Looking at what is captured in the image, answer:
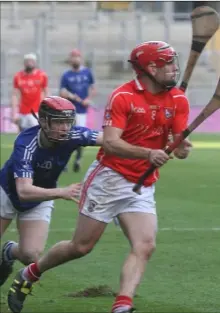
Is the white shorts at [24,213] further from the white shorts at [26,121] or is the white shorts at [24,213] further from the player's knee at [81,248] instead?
the white shorts at [26,121]

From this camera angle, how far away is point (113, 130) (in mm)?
7160

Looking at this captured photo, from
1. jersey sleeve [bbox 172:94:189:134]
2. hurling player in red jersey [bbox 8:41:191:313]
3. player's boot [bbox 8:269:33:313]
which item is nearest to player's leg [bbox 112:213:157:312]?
hurling player in red jersey [bbox 8:41:191:313]

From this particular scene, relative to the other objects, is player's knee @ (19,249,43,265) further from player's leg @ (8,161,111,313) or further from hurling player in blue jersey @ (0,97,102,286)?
player's leg @ (8,161,111,313)

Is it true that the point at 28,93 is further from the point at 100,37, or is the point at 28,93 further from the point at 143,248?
the point at 100,37

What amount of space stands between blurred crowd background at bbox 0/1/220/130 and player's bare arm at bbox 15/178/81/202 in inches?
1017

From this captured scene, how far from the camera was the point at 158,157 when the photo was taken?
22.9ft

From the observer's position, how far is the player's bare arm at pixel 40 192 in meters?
7.36

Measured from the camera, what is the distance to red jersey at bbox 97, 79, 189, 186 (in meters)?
7.20

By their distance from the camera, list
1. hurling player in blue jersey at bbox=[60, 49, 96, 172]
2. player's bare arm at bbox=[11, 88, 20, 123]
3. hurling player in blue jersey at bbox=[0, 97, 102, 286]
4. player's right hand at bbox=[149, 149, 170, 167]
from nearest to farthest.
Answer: player's right hand at bbox=[149, 149, 170, 167], hurling player in blue jersey at bbox=[0, 97, 102, 286], player's bare arm at bbox=[11, 88, 20, 123], hurling player in blue jersey at bbox=[60, 49, 96, 172]

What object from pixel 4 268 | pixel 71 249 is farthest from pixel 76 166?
pixel 71 249

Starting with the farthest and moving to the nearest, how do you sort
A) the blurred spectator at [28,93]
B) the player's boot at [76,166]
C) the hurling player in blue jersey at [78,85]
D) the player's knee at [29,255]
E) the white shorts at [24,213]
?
the hurling player in blue jersey at [78,85], the blurred spectator at [28,93], the player's boot at [76,166], the white shorts at [24,213], the player's knee at [29,255]

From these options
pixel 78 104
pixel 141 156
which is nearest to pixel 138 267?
pixel 141 156

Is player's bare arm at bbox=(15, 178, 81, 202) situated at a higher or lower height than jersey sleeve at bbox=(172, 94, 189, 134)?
lower

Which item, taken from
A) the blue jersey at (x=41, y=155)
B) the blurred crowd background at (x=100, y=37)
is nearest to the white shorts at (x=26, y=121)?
the blurred crowd background at (x=100, y=37)
